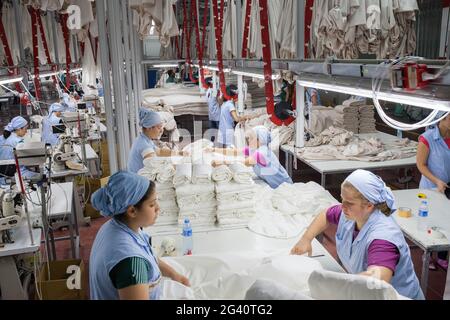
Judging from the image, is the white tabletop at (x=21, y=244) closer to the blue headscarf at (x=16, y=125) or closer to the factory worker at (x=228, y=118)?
the blue headscarf at (x=16, y=125)

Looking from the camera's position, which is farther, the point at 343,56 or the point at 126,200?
the point at 343,56

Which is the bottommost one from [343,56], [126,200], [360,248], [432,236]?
[432,236]

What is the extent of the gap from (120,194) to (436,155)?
335cm

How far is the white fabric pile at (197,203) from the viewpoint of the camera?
10.4 ft

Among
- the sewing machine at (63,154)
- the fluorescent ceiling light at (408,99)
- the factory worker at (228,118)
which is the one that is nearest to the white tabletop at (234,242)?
the fluorescent ceiling light at (408,99)

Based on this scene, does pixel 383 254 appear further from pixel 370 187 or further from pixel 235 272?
pixel 235 272

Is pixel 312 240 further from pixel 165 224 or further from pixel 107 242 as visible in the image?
pixel 107 242

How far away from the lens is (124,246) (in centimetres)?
192

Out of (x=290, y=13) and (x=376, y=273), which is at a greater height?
(x=290, y=13)

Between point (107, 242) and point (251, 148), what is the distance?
108 inches

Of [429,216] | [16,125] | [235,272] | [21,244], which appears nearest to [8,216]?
[21,244]

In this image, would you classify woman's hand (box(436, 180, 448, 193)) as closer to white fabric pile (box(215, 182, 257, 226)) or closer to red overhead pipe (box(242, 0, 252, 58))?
white fabric pile (box(215, 182, 257, 226))

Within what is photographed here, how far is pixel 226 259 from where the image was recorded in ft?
8.52
